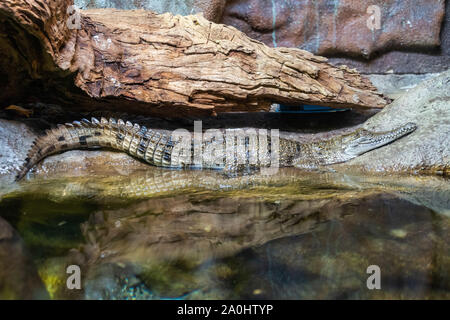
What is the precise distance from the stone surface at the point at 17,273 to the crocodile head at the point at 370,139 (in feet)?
11.6

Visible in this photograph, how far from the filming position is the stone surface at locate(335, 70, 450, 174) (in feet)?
11.7

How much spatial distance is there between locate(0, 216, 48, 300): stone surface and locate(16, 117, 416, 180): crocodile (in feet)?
7.02

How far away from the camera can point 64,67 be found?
3131mm

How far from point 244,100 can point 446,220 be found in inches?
94.5

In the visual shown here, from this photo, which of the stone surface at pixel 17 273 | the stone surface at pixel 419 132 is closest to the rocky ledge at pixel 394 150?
the stone surface at pixel 419 132

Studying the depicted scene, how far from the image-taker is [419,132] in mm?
3838

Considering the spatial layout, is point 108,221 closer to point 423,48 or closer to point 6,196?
point 6,196

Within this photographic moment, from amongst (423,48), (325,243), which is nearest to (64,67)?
(325,243)

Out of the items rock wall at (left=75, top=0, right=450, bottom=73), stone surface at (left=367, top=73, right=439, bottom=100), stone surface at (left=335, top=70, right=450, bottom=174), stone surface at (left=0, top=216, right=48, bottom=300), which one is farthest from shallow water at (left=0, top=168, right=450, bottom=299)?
rock wall at (left=75, top=0, right=450, bottom=73)

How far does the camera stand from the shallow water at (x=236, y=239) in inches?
55.0
